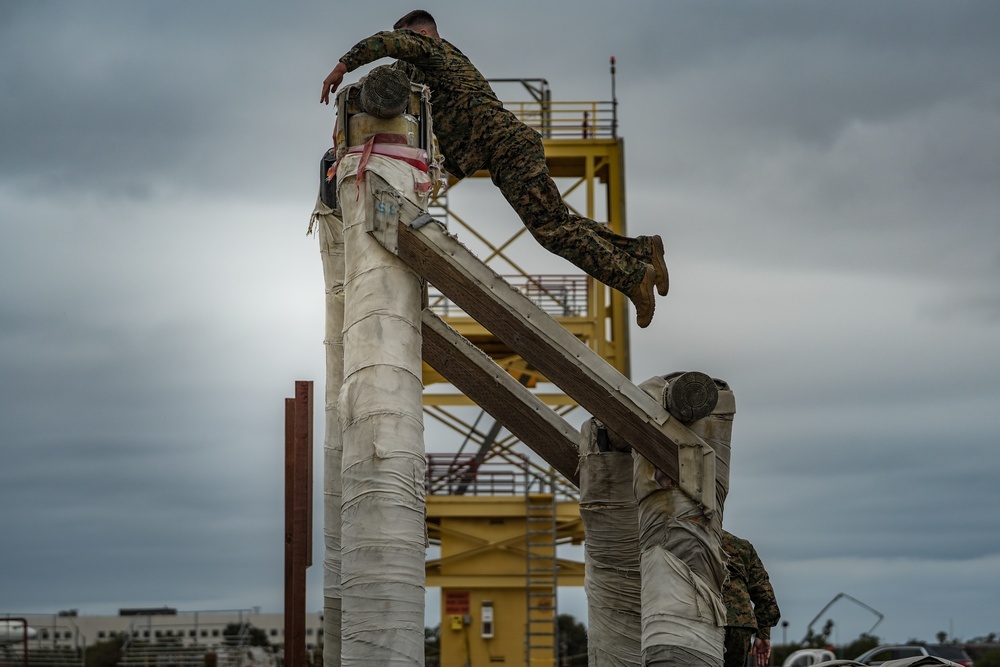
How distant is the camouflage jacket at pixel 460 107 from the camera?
35.7ft

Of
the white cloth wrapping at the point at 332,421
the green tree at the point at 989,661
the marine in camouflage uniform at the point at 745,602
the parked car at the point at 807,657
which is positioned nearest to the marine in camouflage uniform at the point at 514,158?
the white cloth wrapping at the point at 332,421

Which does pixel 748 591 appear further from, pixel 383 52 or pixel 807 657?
pixel 807 657

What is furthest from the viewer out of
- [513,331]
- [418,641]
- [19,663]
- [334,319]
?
[19,663]

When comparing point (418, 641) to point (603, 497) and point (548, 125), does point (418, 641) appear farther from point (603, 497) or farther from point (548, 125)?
point (548, 125)

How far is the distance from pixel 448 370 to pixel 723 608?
3.07m

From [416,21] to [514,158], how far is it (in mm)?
1224

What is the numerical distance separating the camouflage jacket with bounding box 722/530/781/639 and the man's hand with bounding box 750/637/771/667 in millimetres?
102

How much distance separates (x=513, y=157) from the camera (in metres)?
11.1

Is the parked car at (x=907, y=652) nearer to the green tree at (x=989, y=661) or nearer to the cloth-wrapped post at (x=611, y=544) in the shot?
the green tree at (x=989, y=661)

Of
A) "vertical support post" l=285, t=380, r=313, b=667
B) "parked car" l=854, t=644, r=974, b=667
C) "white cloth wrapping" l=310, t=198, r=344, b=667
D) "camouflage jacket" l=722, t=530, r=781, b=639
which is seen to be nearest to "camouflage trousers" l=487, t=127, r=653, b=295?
"white cloth wrapping" l=310, t=198, r=344, b=667

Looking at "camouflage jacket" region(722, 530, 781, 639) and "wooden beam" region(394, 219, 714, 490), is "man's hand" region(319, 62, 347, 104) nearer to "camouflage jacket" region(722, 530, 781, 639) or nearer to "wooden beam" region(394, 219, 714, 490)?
"wooden beam" region(394, 219, 714, 490)

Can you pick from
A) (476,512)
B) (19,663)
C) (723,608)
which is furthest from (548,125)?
(723,608)

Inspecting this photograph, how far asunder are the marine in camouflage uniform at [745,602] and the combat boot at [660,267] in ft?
6.42

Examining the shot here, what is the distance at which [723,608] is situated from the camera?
1032 centimetres
